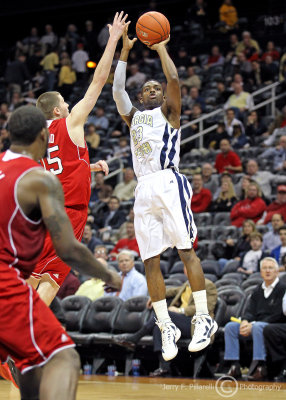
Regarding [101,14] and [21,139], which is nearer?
[21,139]

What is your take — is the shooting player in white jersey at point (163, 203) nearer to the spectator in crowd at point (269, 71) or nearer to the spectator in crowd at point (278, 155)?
the spectator in crowd at point (278, 155)

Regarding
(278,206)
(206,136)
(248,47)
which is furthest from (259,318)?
(248,47)

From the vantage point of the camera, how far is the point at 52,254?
22.7ft

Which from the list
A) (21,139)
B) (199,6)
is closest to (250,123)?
(199,6)

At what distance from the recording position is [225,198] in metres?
15.0

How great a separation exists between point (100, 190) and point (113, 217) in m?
1.49

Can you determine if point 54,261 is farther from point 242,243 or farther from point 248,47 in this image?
point 248,47

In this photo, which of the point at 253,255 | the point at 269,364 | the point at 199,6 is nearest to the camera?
the point at 269,364

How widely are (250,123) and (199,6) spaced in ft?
23.7

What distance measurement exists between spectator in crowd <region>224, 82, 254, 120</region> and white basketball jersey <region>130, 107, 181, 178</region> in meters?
10.9

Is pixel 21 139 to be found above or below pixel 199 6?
below

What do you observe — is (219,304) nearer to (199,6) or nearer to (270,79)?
(270,79)

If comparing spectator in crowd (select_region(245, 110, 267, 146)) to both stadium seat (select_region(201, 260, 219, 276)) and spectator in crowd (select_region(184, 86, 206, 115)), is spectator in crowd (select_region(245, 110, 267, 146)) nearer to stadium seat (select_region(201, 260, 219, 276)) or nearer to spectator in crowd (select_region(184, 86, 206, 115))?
spectator in crowd (select_region(184, 86, 206, 115))

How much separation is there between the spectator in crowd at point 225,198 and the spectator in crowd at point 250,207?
53 centimetres
